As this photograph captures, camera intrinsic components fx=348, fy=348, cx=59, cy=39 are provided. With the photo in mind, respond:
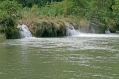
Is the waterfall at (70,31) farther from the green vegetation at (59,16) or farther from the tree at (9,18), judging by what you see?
the tree at (9,18)

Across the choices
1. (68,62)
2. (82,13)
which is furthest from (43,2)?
(68,62)

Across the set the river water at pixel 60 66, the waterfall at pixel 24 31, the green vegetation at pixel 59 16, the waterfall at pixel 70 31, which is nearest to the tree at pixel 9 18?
the green vegetation at pixel 59 16

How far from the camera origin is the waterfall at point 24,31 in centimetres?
3770

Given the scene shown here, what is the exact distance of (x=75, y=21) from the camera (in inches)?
2053

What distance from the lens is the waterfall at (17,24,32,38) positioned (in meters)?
37.7

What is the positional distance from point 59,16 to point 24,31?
15.7 metres

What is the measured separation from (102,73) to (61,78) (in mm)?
2140

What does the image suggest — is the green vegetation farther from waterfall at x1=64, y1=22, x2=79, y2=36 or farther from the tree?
waterfall at x1=64, y1=22, x2=79, y2=36

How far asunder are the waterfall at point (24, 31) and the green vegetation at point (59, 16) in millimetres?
781

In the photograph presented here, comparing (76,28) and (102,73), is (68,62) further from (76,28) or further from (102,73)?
(76,28)

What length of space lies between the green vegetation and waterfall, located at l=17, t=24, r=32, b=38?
0.78 m

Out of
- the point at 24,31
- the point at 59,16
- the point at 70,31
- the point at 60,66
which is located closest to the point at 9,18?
the point at 24,31

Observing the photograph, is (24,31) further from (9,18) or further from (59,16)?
(59,16)

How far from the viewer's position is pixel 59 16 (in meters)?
53.4
